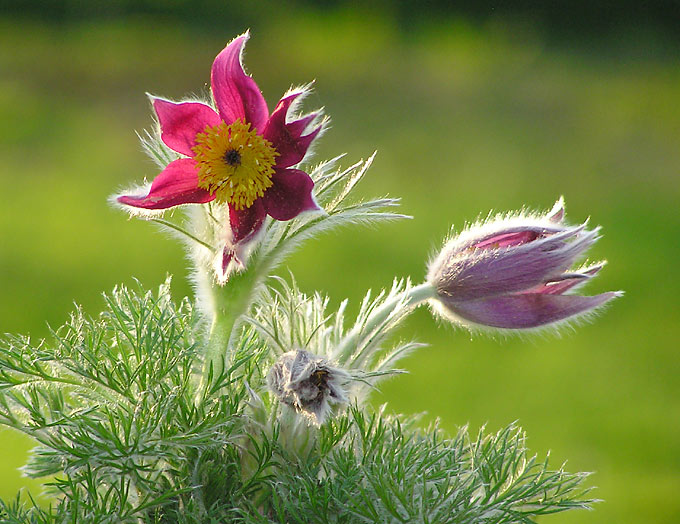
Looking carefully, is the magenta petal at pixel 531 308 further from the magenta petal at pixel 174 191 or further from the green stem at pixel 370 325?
the magenta petal at pixel 174 191

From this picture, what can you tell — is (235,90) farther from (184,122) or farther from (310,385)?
(310,385)

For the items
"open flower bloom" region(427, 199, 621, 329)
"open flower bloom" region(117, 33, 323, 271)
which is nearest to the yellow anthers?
"open flower bloom" region(117, 33, 323, 271)

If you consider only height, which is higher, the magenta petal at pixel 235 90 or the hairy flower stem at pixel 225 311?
the magenta petal at pixel 235 90

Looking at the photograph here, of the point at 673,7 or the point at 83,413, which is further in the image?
the point at 673,7

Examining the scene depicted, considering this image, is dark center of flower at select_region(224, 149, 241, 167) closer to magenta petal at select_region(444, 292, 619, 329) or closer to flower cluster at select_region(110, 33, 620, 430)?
flower cluster at select_region(110, 33, 620, 430)

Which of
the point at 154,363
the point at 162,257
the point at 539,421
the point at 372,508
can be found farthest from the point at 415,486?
the point at 162,257

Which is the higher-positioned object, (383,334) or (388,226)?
(388,226)

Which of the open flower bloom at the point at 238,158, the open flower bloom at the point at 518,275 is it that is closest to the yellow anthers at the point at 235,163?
the open flower bloom at the point at 238,158

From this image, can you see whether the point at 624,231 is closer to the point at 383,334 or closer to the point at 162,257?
the point at 162,257
